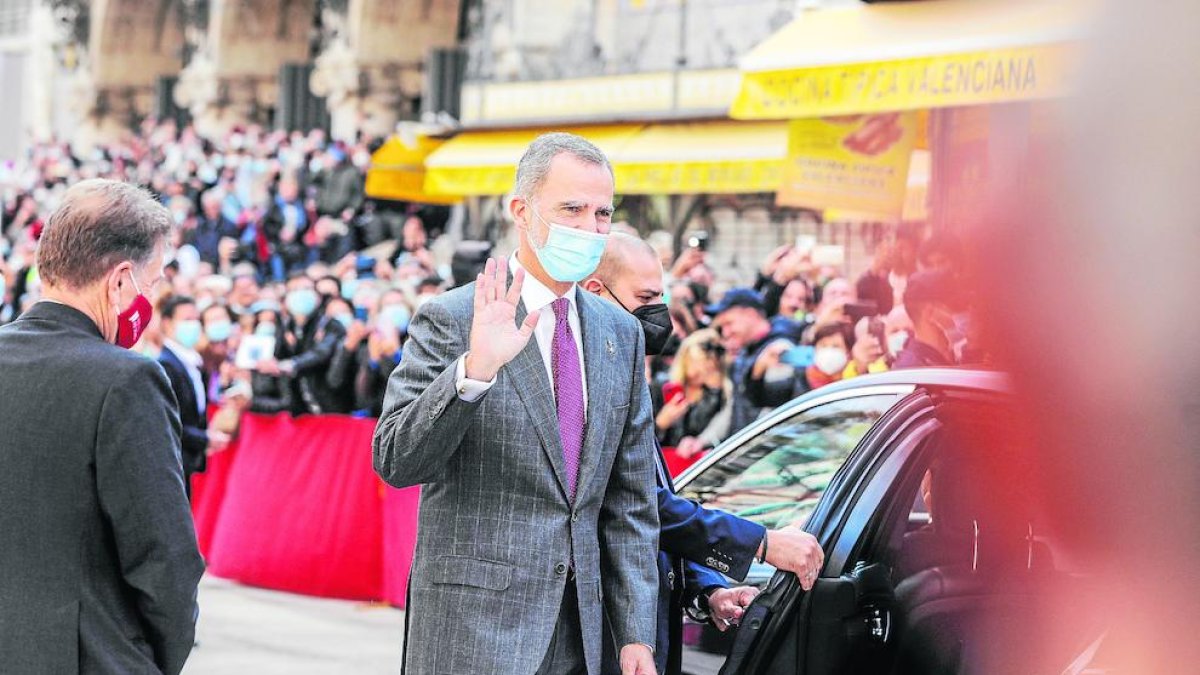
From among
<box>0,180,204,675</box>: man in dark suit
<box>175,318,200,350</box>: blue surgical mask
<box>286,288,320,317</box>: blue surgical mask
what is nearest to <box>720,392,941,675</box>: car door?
<box>0,180,204,675</box>: man in dark suit

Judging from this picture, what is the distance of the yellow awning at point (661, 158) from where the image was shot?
15594 millimetres

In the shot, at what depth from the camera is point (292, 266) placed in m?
19.7

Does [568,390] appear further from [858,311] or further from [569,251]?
[858,311]

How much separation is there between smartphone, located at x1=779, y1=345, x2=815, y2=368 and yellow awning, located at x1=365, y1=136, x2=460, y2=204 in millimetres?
10317

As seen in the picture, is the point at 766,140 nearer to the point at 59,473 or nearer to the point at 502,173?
the point at 502,173

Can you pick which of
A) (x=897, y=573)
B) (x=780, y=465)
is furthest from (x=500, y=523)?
(x=780, y=465)

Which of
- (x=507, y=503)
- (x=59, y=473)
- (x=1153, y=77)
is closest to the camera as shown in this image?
(x=1153, y=77)

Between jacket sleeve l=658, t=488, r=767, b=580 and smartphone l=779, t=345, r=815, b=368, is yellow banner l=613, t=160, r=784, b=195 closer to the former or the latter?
smartphone l=779, t=345, r=815, b=368

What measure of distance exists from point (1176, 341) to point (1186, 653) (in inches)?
15.0

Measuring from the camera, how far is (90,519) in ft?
11.1

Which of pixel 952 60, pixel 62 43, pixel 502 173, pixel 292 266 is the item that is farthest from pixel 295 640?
pixel 62 43

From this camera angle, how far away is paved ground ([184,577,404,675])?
29.7ft

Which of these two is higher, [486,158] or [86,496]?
[86,496]

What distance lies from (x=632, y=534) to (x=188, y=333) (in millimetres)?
8161
